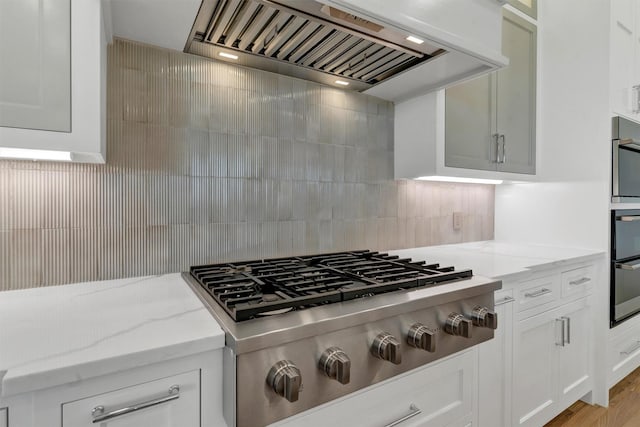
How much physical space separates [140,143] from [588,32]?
2430 millimetres

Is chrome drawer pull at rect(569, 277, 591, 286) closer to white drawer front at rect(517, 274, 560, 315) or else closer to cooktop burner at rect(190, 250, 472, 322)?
white drawer front at rect(517, 274, 560, 315)

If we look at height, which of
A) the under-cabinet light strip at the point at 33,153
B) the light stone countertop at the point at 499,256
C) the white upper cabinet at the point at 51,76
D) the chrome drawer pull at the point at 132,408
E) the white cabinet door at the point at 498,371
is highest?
the white upper cabinet at the point at 51,76

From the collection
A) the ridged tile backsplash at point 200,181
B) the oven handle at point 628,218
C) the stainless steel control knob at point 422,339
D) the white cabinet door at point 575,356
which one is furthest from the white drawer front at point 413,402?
the oven handle at point 628,218

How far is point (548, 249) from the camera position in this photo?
6.64 ft

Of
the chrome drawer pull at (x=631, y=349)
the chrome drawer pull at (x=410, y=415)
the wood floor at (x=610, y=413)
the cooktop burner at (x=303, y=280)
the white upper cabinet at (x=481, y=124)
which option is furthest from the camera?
the chrome drawer pull at (x=631, y=349)

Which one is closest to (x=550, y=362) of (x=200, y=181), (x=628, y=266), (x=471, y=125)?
(x=628, y=266)

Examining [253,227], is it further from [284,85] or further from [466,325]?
[466,325]

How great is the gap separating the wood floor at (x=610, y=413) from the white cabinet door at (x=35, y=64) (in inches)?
96.4

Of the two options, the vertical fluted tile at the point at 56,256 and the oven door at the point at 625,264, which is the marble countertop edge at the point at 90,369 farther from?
the oven door at the point at 625,264

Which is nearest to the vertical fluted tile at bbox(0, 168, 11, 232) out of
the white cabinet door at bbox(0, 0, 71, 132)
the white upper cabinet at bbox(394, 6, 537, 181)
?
the white cabinet door at bbox(0, 0, 71, 132)

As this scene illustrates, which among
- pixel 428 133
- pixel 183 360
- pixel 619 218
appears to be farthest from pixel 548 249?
pixel 183 360

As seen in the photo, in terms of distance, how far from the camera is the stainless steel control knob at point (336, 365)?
0.78 meters

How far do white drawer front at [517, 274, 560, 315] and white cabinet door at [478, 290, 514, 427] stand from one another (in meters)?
0.10

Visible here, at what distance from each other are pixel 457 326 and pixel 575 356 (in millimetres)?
1266
